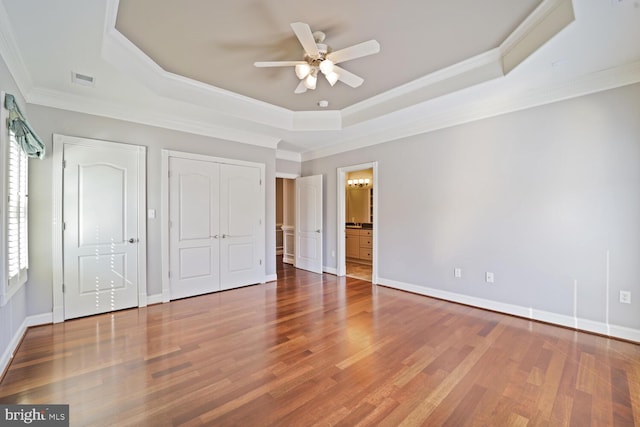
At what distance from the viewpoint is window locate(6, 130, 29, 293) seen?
237 centimetres

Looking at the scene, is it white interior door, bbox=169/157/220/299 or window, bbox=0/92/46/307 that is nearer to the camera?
window, bbox=0/92/46/307

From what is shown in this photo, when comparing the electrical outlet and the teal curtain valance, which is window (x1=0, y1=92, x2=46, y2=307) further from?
the electrical outlet

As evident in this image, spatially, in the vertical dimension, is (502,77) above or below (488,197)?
above

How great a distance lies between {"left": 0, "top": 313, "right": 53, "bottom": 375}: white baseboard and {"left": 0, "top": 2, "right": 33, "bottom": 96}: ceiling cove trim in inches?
95.4

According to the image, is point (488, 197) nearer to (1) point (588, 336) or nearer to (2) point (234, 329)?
(1) point (588, 336)

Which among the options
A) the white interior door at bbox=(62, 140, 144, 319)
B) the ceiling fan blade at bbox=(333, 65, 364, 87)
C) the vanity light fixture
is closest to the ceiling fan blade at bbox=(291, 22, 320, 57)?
the ceiling fan blade at bbox=(333, 65, 364, 87)

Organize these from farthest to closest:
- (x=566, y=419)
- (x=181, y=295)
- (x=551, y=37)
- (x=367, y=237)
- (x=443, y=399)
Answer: (x=367, y=237)
(x=181, y=295)
(x=551, y=37)
(x=443, y=399)
(x=566, y=419)

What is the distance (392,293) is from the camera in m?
4.38

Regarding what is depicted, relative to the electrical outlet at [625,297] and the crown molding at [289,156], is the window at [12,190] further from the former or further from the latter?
the electrical outlet at [625,297]

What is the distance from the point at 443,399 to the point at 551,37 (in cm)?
288

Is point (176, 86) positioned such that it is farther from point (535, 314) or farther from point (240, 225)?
point (535, 314)

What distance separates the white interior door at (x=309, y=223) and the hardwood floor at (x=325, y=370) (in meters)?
2.41

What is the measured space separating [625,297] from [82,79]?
19.6ft

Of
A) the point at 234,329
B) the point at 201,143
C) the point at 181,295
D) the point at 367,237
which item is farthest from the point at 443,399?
the point at 367,237
